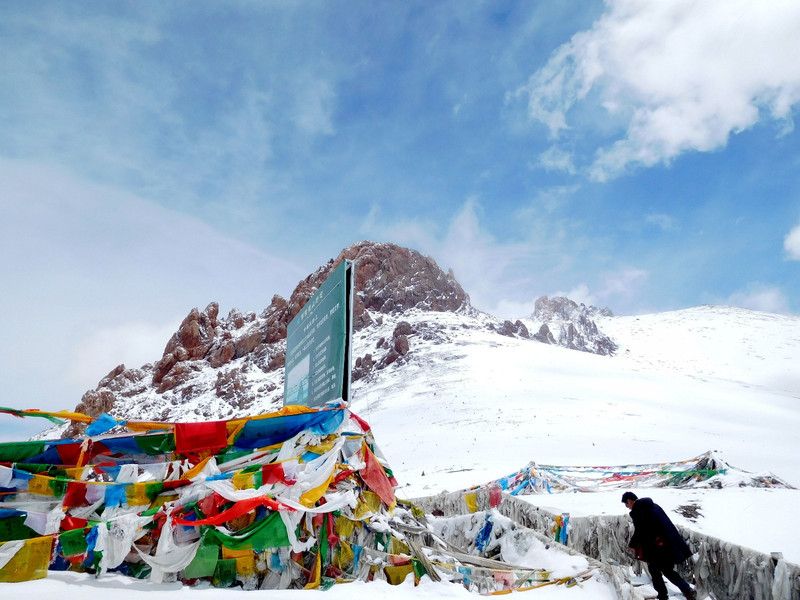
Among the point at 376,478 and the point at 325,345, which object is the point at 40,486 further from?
the point at 325,345

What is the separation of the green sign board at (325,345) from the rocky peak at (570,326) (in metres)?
77.7

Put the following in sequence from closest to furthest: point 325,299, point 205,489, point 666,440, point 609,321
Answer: point 205,489 < point 325,299 < point 666,440 < point 609,321

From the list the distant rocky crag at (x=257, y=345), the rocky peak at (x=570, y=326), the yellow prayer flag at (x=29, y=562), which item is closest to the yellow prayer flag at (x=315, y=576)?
the yellow prayer flag at (x=29, y=562)

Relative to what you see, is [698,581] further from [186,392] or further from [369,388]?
[186,392]

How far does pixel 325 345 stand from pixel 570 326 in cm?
10985

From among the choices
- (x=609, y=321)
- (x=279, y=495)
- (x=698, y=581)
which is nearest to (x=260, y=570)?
(x=279, y=495)

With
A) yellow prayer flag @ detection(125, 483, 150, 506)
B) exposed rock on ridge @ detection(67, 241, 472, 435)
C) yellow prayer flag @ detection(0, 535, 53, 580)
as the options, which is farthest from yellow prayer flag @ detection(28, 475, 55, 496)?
exposed rock on ridge @ detection(67, 241, 472, 435)

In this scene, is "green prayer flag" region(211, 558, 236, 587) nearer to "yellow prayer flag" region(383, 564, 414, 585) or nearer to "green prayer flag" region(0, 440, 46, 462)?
"yellow prayer flag" region(383, 564, 414, 585)

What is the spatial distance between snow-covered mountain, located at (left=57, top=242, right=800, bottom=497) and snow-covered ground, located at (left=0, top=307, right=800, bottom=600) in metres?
0.18

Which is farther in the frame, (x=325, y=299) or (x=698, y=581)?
(x=325, y=299)

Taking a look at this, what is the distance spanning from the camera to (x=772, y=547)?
5918 millimetres

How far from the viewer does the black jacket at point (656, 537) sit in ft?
19.2

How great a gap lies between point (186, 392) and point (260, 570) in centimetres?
7225

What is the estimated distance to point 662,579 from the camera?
581 cm
